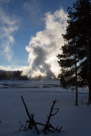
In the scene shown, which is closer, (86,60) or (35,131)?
(35,131)

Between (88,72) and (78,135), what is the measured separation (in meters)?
8.09

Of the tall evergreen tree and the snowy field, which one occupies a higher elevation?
the tall evergreen tree

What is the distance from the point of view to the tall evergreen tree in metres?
11.6

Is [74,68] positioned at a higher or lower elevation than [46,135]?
higher

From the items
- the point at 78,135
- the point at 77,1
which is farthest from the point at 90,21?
the point at 78,135

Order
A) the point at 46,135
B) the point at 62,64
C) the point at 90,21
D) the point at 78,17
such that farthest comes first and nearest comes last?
the point at 62,64, the point at 78,17, the point at 90,21, the point at 46,135

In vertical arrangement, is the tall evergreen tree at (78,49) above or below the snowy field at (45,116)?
above

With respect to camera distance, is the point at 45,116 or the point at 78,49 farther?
the point at 78,49

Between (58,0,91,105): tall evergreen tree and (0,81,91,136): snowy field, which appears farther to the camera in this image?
(58,0,91,105): tall evergreen tree

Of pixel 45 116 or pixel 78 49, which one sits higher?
pixel 78 49

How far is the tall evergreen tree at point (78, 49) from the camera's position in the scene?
1159cm

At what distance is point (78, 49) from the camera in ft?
40.6

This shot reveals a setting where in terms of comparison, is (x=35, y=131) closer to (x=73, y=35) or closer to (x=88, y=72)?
(x=88, y=72)

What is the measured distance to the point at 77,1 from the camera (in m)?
12.1
